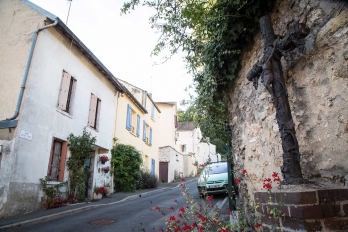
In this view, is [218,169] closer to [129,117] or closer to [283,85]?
[129,117]

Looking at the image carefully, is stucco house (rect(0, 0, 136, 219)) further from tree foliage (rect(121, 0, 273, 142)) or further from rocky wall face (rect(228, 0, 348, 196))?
rocky wall face (rect(228, 0, 348, 196))

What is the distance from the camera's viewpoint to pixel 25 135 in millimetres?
6469

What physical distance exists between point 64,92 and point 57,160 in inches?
99.4

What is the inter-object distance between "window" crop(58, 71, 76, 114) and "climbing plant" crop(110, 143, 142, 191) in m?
3.93

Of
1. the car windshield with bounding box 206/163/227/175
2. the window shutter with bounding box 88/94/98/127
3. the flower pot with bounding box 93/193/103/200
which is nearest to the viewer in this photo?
the car windshield with bounding box 206/163/227/175

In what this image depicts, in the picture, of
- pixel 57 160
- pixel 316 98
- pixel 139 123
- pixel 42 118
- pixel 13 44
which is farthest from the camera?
pixel 139 123

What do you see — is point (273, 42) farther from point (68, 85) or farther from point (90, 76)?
point (90, 76)

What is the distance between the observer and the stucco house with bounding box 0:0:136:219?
6.20m

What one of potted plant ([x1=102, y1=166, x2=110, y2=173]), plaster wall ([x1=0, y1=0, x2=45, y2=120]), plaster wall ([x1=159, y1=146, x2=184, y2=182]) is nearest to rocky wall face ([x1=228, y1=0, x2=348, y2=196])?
plaster wall ([x1=0, y1=0, x2=45, y2=120])

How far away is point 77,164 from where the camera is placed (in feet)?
27.9

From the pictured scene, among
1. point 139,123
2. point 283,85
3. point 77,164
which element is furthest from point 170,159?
point 283,85

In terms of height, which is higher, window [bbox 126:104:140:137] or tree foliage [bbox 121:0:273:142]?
window [bbox 126:104:140:137]

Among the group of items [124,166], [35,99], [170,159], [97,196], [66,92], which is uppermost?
[66,92]

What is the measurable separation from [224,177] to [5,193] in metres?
7.21
